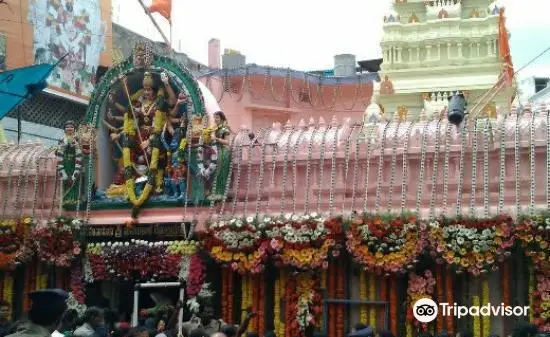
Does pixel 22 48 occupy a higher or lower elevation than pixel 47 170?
higher

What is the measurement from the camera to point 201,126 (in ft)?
51.8

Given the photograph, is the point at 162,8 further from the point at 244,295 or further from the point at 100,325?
the point at 100,325

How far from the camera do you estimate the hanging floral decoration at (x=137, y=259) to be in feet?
50.9

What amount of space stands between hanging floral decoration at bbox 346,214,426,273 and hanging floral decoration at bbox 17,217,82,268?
5769mm

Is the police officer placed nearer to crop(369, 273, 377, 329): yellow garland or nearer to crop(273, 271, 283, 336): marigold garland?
crop(369, 273, 377, 329): yellow garland

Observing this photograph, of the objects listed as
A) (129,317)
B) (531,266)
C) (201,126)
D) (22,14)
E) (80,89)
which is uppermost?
(22,14)

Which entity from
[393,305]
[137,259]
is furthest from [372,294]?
[137,259]

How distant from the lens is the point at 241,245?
47.5 ft

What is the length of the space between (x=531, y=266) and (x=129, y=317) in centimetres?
793

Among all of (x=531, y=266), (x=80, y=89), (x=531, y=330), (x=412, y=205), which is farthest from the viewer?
(x=80, y=89)

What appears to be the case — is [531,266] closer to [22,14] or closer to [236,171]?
[236,171]

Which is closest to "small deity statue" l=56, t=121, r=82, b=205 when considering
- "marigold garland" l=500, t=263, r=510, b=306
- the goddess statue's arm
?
the goddess statue's arm

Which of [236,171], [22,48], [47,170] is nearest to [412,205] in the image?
[236,171]

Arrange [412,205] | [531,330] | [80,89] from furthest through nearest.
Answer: [80,89], [412,205], [531,330]
